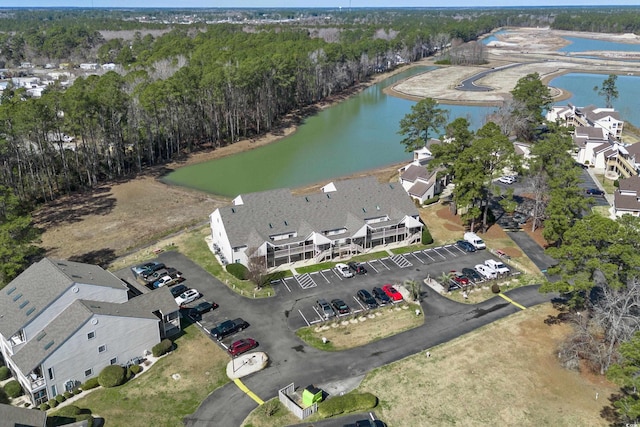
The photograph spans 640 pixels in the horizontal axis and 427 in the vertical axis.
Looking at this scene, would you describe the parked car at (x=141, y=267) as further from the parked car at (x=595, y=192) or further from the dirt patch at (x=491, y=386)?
the parked car at (x=595, y=192)

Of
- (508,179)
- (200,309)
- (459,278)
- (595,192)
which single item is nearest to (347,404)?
(200,309)

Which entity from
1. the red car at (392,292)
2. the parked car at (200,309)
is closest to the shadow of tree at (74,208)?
the parked car at (200,309)

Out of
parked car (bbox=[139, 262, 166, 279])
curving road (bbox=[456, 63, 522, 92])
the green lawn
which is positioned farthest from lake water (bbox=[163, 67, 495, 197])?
the green lawn

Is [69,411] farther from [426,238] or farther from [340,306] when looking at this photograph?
[426,238]

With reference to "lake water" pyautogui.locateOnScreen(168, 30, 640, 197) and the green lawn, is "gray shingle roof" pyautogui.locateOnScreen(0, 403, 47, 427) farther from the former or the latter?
"lake water" pyautogui.locateOnScreen(168, 30, 640, 197)

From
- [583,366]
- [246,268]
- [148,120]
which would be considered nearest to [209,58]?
[148,120]

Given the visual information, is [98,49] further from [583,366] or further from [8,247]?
[583,366]
